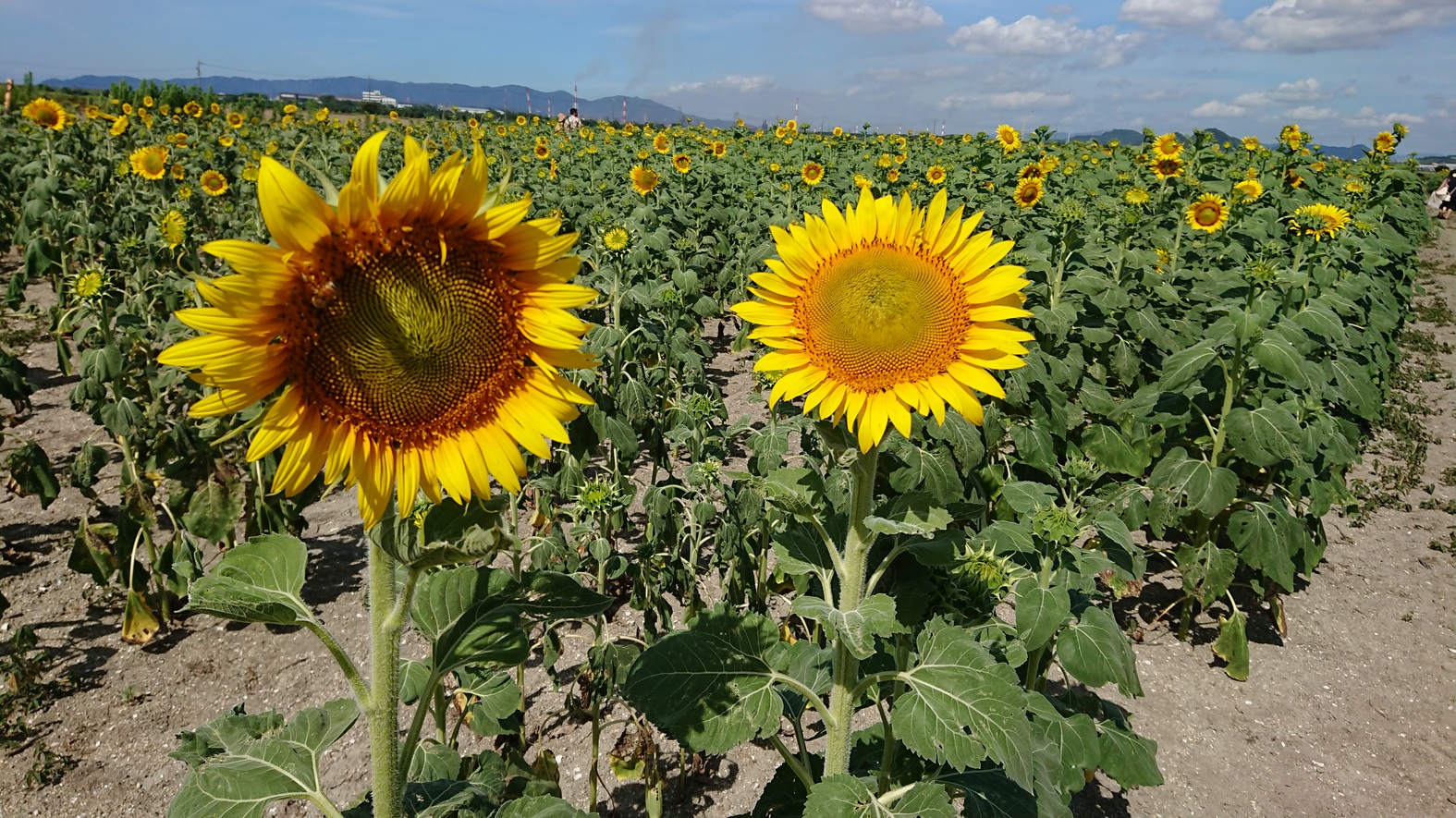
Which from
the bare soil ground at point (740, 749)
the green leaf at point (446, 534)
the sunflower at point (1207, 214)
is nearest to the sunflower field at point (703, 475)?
the green leaf at point (446, 534)

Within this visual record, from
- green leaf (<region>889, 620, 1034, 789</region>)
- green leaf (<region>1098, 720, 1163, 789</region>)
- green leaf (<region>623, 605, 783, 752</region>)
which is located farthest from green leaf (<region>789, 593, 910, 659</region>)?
green leaf (<region>1098, 720, 1163, 789</region>)

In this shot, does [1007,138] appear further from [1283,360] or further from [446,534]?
[446,534]

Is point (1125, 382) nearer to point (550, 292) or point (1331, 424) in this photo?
point (1331, 424)

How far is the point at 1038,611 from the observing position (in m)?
2.39

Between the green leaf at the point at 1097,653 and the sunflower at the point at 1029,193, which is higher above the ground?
the sunflower at the point at 1029,193

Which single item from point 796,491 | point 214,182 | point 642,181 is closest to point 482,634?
point 796,491

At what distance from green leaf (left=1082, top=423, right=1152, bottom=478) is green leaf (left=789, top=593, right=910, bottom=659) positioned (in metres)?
3.03

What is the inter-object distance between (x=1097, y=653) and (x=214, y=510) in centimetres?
360

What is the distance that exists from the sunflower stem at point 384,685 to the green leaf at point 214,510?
2.83 m

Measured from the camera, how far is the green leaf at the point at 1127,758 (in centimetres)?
262

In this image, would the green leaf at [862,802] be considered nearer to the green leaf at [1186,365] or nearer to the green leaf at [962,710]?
the green leaf at [962,710]

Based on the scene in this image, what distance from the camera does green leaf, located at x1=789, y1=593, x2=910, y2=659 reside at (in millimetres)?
1702

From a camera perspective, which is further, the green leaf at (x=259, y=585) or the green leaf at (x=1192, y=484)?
the green leaf at (x=1192, y=484)

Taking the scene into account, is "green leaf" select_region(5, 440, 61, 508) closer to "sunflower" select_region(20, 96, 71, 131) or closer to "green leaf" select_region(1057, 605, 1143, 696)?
"green leaf" select_region(1057, 605, 1143, 696)
